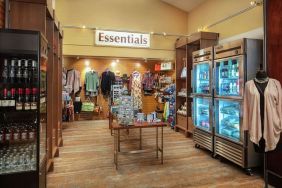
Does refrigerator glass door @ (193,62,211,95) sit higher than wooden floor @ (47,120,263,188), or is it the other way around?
refrigerator glass door @ (193,62,211,95)

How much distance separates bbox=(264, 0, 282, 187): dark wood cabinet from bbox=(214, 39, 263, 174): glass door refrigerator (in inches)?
13.3

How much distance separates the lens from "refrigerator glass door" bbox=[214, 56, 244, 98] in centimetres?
361

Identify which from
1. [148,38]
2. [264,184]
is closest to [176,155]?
[264,184]

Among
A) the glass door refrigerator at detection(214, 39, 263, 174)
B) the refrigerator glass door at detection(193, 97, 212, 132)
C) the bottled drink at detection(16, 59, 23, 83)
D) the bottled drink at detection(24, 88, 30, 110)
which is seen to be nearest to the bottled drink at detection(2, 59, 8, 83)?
the bottled drink at detection(16, 59, 23, 83)

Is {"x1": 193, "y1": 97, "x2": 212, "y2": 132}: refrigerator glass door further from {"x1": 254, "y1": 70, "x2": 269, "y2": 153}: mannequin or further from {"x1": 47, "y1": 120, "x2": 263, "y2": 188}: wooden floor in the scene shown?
{"x1": 254, "y1": 70, "x2": 269, "y2": 153}: mannequin

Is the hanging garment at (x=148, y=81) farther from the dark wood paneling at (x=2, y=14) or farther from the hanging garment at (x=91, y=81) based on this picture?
the dark wood paneling at (x=2, y=14)

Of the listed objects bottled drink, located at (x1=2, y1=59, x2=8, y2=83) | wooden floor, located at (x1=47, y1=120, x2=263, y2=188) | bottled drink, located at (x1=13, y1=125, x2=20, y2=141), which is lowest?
wooden floor, located at (x1=47, y1=120, x2=263, y2=188)

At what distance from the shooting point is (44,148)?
9.73 ft

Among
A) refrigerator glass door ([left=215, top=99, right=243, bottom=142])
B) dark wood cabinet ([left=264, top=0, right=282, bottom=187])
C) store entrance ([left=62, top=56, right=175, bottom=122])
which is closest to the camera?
dark wood cabinet ([left=264, top=0, right=282, bottom=187])

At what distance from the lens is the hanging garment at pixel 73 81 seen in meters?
7.81

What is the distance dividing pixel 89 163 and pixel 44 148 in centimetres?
117

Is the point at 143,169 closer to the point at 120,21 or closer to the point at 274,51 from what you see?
the point at 274,51

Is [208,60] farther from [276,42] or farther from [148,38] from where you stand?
[148,38]

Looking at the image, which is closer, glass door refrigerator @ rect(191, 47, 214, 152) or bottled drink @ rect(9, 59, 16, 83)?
bottled drink @ rect(9, 59, 16, 83)
